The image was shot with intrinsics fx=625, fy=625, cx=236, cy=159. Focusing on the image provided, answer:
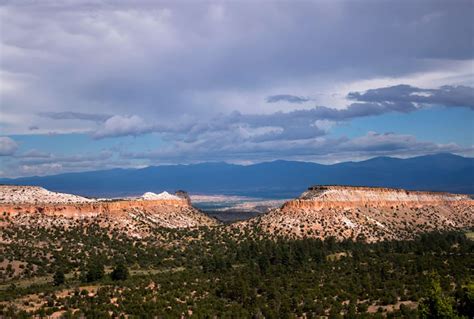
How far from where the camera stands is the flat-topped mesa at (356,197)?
11994 centimetres

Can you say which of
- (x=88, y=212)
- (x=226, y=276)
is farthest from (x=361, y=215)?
(x=226, y=276)

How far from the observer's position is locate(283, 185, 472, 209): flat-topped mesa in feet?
393

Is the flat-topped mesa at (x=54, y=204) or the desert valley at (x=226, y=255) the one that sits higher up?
the flat-topped mesa at (x=54, y=204)

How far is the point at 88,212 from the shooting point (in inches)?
4220

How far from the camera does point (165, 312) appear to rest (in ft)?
179

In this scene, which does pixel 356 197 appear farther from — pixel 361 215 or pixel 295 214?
pixel 295 214

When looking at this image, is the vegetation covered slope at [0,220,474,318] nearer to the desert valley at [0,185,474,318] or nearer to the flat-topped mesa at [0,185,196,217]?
the desert valley at [0,185,474,318]

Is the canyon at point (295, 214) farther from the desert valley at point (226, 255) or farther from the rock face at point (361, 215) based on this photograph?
the desert valley at point (226, 255)

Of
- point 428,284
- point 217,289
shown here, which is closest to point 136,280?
point 217,289

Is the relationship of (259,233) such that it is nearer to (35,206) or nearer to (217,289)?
(35,206)

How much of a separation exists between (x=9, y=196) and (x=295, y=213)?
51.5 m

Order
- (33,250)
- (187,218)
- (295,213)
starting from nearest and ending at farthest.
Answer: (33,250)
(295,213)
(187,218)

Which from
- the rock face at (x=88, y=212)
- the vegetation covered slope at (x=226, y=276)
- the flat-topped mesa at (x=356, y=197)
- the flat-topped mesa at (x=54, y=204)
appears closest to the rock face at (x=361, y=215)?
the flat-topped mesa at (x=356, y=197)

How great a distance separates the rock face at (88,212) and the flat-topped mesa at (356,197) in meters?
21.1
